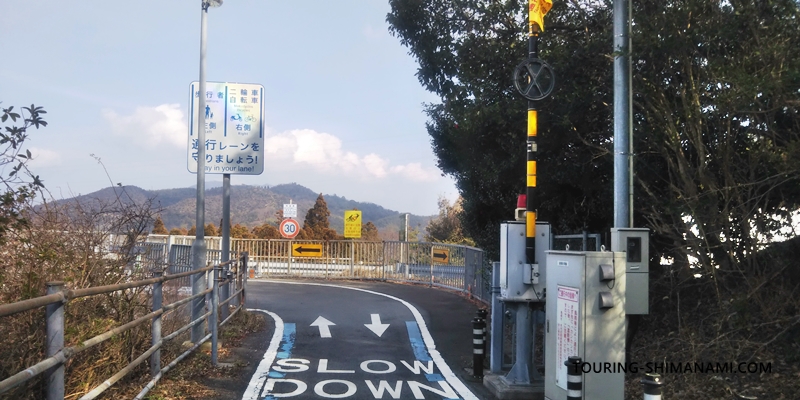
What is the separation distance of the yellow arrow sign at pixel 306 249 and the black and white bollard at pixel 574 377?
21172mm

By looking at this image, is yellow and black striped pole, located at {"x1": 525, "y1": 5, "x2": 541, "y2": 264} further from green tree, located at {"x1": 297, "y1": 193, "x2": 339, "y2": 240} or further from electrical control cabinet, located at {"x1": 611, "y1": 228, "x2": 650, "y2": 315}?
green tree, located at {"x1": 297, "y1": 193, "x2": 339, "y2": 240}

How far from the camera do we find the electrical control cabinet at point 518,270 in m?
8.48

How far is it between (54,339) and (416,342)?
7718 mm

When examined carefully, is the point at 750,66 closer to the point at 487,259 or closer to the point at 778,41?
the point at 778,41

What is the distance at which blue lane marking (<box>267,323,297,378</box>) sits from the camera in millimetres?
9202

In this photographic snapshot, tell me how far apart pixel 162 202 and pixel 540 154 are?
6.63 m

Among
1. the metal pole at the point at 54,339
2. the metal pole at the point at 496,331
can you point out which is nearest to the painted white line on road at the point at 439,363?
the metal pole at the point at 496,331

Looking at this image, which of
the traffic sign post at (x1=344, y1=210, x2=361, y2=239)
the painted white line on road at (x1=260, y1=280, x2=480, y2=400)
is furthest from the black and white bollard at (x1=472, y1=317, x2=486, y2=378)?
the traffic sign post at (x1=344, y1=210, x2=361, y2=239)

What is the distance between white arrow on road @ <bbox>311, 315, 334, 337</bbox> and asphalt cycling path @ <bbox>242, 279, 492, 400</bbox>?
19mm

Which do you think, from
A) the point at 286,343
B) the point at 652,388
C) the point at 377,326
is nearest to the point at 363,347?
the point at 286,343

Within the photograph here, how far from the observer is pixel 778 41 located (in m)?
8.10

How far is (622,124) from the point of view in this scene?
851 cm

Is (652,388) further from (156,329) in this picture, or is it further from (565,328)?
(156,329)

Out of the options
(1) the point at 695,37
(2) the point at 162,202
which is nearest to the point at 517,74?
Result: (1) the point at 695,37
